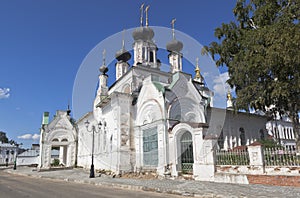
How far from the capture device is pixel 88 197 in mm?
7977

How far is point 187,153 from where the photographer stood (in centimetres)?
1389

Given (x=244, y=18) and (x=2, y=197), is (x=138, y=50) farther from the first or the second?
(x=2, y=197)

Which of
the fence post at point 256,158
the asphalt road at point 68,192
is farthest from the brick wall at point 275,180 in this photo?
the asphalt road at point 68,192

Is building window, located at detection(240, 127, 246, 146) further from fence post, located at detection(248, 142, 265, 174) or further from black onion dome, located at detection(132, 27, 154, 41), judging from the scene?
fence post, located at detection(248, 142, 265, 174)

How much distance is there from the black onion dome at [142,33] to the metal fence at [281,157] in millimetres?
19729

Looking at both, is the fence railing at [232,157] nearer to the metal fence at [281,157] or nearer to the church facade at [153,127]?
the church facade at [153,127]

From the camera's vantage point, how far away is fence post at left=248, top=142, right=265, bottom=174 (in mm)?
Answer: 10078

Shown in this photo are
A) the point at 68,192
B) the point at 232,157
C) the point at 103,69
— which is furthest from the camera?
the point at 103,69

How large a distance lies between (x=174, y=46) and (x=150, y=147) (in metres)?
16.5

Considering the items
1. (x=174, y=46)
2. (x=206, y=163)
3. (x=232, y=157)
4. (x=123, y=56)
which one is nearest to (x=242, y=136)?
(x=174, y=46)

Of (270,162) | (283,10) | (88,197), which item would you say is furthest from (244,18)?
(88,197)

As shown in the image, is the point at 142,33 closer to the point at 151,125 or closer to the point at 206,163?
the point at 151,125

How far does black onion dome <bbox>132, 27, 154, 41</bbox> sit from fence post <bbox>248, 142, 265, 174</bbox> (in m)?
19.3

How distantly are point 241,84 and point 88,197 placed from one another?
12942mm
